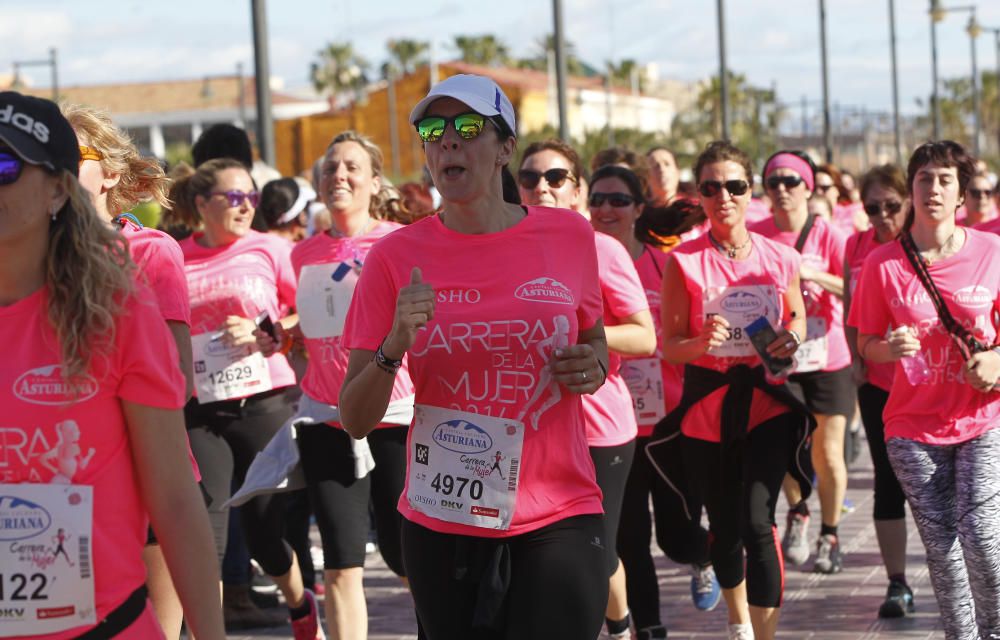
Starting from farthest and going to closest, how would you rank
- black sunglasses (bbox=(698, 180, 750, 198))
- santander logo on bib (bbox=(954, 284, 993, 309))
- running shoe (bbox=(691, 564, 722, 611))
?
running shoe (bbox=(691, 564, 722, 611)) < black sunglasses (bbox=(698, 180, 750, 198)) < santander logo on bib (bbox=(954, 284, 993, 309))

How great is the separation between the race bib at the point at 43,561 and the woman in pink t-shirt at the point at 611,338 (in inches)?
114

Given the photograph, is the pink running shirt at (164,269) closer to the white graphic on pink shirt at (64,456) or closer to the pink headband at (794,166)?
the white graphic on pink shirt at (64,456)

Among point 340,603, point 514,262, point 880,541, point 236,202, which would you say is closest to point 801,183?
point 880,541

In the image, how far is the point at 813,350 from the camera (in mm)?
9133

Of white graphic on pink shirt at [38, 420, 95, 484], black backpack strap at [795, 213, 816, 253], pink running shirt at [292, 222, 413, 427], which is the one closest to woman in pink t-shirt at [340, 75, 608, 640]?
white graphic on pink shirt at [38, 420, 95, 484]

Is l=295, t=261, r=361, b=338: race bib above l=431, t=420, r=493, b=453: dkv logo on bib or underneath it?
above

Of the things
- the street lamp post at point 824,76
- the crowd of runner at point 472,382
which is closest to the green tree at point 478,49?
the street lamp post at point 824,76

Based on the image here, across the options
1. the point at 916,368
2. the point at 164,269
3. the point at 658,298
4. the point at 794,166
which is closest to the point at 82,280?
the point at 164,269

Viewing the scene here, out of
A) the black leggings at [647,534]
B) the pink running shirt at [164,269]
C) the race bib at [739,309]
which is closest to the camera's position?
the pink running shirt at [164,269]

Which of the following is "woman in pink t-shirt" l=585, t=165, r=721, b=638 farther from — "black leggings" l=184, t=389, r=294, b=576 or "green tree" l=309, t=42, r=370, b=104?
"green tree" l=309, t=42, r=370, b=104

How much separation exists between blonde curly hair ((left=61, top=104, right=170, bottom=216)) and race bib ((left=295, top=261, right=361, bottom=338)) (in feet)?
5.82

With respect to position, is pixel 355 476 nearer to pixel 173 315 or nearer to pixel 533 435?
pixel 173 315

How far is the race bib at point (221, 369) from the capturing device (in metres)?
7.24

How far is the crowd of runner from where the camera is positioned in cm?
300
